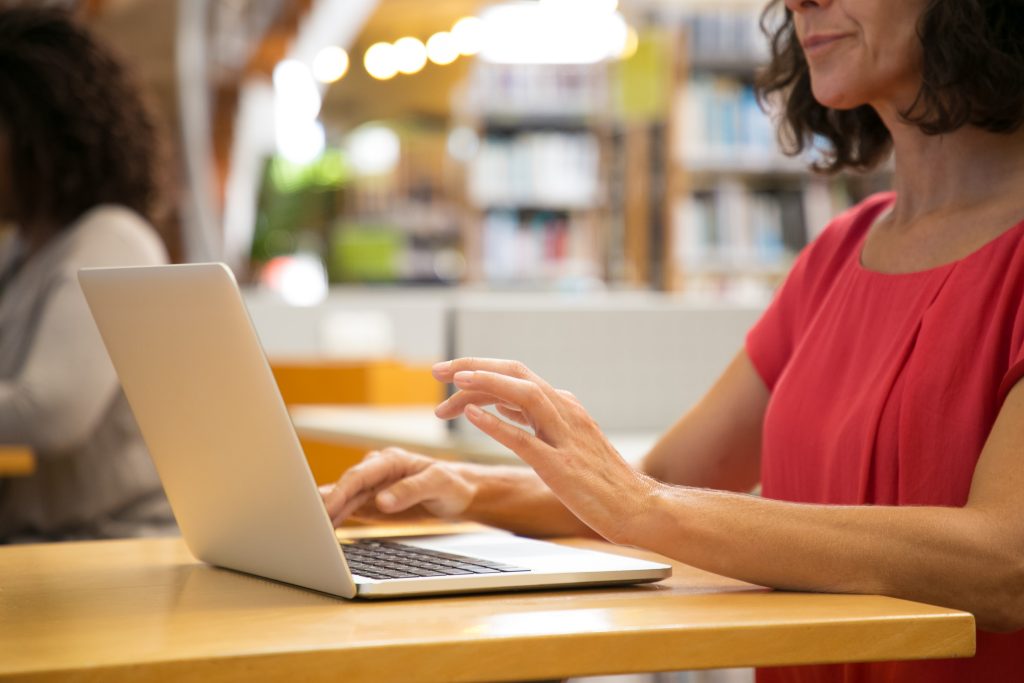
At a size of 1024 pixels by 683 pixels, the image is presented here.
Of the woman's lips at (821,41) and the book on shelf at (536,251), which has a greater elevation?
the woman's lips at (821,41)

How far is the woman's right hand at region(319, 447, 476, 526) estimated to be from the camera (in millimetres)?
1160

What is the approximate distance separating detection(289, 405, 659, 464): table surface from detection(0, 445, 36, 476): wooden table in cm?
42

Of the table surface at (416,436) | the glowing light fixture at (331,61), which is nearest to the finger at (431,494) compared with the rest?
the table surface at (416,436)

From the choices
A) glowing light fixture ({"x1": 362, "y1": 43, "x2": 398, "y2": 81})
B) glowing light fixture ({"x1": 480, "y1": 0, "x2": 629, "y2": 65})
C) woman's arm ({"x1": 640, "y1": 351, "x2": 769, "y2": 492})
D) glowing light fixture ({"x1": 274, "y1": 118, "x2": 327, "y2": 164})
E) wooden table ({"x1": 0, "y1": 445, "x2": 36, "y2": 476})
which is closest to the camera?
woman's arm ({"x1": 640, "y1": 351, "x2": 769, "y2": 492})

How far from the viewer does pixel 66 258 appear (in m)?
2.23

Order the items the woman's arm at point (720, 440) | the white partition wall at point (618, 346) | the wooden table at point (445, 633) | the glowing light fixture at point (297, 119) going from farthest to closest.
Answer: the glowing light fixture at point (297, 119) < the white partition wall at point (618, 346) < the woman's arm at point (720, 440) < the wooden table at point (445, 633)

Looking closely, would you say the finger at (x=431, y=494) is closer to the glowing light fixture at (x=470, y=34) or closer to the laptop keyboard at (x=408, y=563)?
the laptop keyboard at (x=408, y=563)

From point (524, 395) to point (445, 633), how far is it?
21cm

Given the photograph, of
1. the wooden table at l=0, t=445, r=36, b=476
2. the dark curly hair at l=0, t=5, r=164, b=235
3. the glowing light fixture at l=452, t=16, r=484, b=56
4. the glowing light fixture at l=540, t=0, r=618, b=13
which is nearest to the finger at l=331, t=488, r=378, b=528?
the wooden table at l=0, t=445, r=36, b=476

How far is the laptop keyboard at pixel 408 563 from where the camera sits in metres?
0.93

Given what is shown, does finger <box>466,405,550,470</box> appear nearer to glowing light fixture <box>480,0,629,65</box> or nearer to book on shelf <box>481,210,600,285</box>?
glowing light fixture <box>480,0,629,65</box>

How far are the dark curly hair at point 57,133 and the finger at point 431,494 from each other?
4.81 ft

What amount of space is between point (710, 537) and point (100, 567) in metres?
0.50

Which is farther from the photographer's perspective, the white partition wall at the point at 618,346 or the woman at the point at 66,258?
the white partition wall at the point at 618,346
